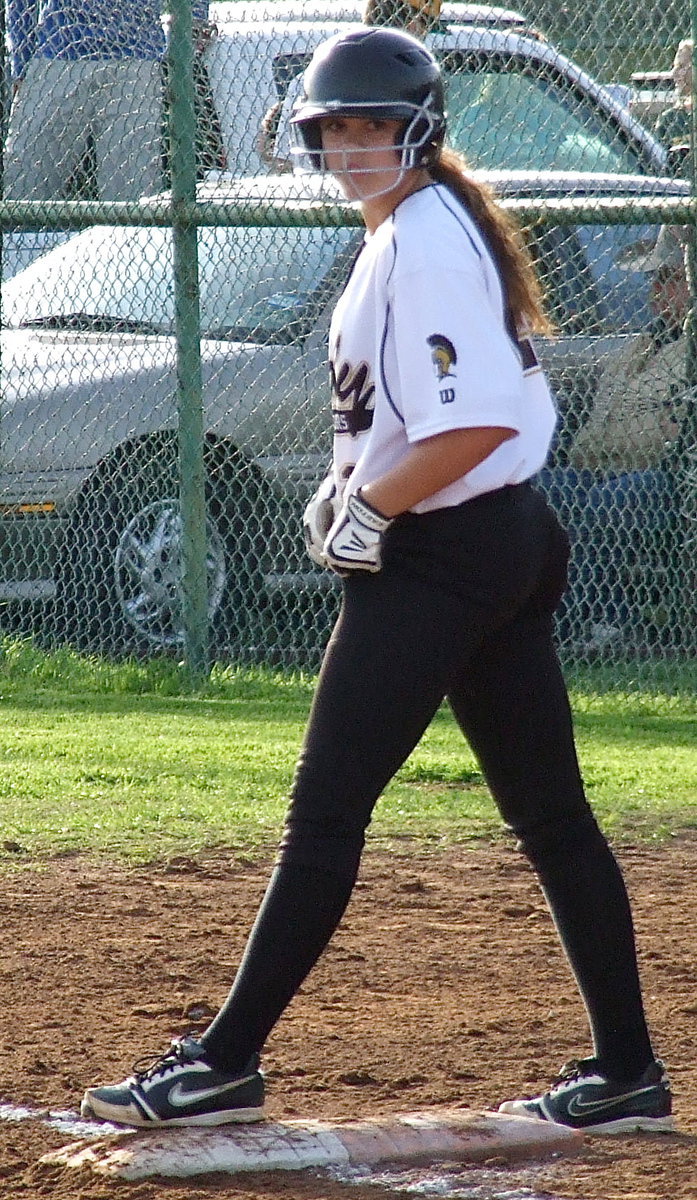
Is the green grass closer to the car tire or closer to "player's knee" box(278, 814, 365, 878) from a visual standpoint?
the car tire

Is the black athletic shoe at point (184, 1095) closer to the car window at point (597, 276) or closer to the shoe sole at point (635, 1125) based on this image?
the shoe sole at point (635, 1125)

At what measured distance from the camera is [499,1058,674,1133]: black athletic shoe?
11.1 feet

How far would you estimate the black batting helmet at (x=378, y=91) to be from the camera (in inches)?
127

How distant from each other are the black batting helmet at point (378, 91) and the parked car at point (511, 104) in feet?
15.2

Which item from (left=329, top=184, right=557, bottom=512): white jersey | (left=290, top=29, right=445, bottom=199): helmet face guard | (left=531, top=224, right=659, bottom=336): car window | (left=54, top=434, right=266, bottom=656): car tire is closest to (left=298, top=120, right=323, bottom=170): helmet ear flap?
(left=290, top=29, right=445, bottom=199): helmet face guard

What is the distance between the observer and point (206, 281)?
841 centimetres

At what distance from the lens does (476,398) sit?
10.1 feet

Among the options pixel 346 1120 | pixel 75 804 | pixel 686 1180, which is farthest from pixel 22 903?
pixel 686 1180

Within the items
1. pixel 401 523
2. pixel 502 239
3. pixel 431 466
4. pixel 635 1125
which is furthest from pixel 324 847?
pixel 502 239

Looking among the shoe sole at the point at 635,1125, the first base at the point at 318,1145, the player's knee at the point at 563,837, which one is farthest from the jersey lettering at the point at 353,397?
the shoe sole at the point at 635,1125

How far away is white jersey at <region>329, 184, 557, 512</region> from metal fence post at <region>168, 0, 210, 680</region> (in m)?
4.91

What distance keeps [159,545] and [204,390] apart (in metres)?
0.73

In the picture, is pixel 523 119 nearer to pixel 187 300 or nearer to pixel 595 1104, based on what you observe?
pixel 187 300

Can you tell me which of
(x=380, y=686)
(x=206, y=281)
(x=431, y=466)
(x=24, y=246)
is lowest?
(x=380, y=686)
